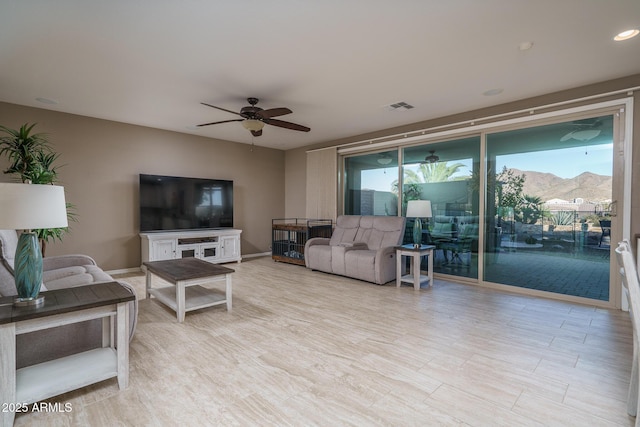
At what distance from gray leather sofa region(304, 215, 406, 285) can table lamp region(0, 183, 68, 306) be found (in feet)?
12.0

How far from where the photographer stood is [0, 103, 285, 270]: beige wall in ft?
15.2

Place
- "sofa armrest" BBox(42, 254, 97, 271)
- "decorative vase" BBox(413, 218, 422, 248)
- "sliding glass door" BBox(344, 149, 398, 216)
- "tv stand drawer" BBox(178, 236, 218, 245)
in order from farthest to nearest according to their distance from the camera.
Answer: "sliding glass door" BBox(344, 149, 398, 216)
"tv stand drawer" BBox(178, 236, 218, 245)
"decorative vase" BBox(413, 218, 422, 248)
"sofa armrest" BBox(42, 254, 97, 271)

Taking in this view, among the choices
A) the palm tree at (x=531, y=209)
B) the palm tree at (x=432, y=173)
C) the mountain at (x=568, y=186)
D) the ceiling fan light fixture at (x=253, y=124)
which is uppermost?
the ceiling fan light fixture at (x=253, y=124)

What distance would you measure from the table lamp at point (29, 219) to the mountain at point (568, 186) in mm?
4958

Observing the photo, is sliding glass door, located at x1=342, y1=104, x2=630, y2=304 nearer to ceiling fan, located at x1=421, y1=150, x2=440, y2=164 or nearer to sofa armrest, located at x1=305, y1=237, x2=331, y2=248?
ceiling fan, located at x1=421, y1=150, x2=440, y2=164

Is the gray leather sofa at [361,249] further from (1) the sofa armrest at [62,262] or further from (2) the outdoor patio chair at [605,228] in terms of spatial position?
(1) the sofa armrest at [62,262]

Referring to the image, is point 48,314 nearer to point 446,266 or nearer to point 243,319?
point 243,319

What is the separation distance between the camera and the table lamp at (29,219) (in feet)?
5.08

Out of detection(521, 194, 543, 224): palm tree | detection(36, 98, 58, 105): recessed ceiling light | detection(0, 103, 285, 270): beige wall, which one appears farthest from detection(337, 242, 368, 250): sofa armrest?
detection(36, 98, 58, 105): recessed ceiling light

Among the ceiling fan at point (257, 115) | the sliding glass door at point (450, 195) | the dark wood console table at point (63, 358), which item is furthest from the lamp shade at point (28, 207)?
the sliding glass door at point (450, 195)

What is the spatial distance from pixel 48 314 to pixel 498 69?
13.8 feet

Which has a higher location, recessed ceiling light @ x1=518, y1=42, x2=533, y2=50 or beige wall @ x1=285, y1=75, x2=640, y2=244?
recessed ceiling light @ x1=518, y1=42, x2=533, y2=50

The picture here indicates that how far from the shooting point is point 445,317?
3145 mm

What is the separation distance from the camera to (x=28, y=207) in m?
1.58
